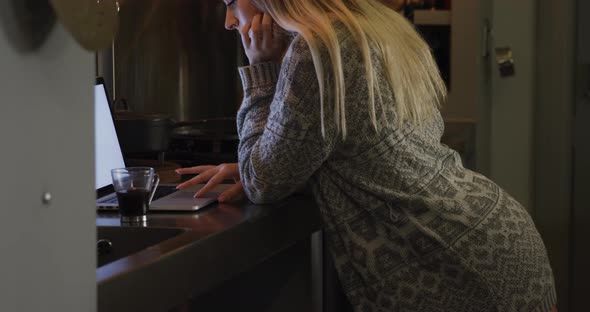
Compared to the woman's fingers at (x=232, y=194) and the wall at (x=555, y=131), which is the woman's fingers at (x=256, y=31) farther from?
the wall at (x=555, y=131)

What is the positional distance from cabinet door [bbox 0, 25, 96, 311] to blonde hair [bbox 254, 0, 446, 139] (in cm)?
71

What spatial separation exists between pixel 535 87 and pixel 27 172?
→ 127 inches

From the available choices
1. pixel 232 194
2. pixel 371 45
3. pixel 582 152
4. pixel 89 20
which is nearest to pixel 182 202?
pixel 232 194

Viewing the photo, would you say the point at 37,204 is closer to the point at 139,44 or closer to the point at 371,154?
the point at 371,154

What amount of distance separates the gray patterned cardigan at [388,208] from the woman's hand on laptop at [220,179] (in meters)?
0.10

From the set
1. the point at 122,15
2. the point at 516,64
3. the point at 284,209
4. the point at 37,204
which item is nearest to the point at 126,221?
the point at 284,209

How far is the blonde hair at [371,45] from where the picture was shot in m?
1.61

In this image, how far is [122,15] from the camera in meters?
2.83

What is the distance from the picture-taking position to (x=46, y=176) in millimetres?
866

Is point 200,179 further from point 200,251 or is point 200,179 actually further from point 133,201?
point 200,251

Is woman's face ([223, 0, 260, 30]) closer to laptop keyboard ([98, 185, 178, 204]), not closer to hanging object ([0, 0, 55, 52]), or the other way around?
laptop keyboard ([98, 185, 178, 204])

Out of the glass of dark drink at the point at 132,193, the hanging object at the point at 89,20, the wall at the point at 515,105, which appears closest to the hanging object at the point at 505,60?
the wall at the point at 515,105

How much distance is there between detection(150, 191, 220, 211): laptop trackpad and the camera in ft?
5.76

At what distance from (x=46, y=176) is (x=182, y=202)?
94 cm
